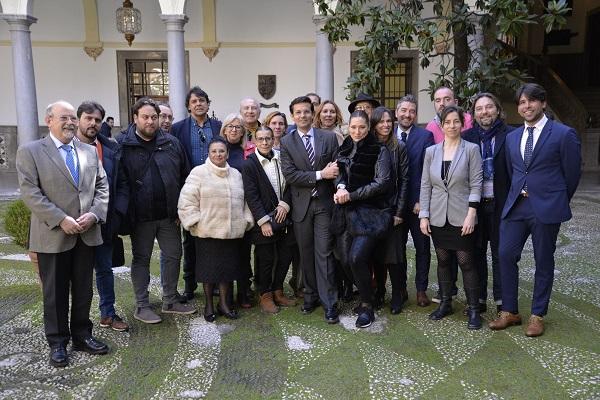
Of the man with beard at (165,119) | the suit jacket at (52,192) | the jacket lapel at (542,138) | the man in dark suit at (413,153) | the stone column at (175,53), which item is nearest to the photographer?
the suit jacket at (52,192)

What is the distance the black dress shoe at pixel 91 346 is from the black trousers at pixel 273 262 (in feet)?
4.75

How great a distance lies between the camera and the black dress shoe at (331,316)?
13.9 feet

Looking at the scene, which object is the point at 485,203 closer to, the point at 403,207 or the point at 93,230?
the point at 403,207

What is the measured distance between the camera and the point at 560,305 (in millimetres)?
4613

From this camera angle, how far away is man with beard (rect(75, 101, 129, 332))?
12.3 ft

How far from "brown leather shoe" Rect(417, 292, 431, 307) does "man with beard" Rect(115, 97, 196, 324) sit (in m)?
2.19

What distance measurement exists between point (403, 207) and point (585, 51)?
1728 cm

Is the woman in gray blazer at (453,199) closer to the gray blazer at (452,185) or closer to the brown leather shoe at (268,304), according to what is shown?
the gray blazer at (452,185)

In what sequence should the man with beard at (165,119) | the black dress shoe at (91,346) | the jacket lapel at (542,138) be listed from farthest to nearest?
the man with beard at (165,119)
the jacket lapel at (542,138)
the black dress shoe at (91,346)

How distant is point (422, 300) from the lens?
4.64 metres

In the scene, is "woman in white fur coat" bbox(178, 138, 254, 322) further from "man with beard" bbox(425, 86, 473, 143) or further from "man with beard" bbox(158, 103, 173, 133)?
"man with beard" bbox(425, 86, 473, 143)

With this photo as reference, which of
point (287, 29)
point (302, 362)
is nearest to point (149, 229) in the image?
point (302, 362)

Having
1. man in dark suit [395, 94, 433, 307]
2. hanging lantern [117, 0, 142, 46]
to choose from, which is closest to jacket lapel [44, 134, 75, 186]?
man in dark suit [395, 94, 433, 307]

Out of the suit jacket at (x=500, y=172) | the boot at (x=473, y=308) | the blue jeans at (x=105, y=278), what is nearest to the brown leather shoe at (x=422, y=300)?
the boot at (x=473, y=308)
